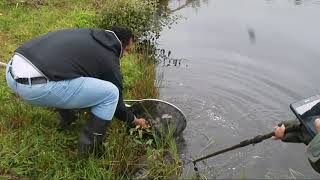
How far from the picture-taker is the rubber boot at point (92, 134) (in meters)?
4.89

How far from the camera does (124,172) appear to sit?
16.2 ft

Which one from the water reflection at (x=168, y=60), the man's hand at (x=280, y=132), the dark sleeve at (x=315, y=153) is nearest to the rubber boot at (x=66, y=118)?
the man's hand at (x=280, y=132)

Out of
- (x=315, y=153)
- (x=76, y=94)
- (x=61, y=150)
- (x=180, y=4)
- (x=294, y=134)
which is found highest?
(x=180, y=4)

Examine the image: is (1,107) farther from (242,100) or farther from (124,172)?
(242,100)

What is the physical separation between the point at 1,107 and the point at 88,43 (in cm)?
164

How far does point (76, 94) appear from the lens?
475 cm

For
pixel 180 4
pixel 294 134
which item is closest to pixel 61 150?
pixel 294 134

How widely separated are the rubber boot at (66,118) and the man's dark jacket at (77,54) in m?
0.83

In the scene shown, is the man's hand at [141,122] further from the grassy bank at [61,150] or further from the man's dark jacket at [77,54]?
the man's dark jacket at [77,54]

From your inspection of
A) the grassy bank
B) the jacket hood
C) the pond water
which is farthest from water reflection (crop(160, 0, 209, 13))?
the jacket hood

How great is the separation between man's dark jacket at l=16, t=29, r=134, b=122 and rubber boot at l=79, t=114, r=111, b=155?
430 millimetres

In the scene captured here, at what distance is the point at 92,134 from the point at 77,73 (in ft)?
2.14

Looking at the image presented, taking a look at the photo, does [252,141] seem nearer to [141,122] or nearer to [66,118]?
[141,122]

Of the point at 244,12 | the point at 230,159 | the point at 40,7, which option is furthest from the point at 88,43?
the point at 244,12
